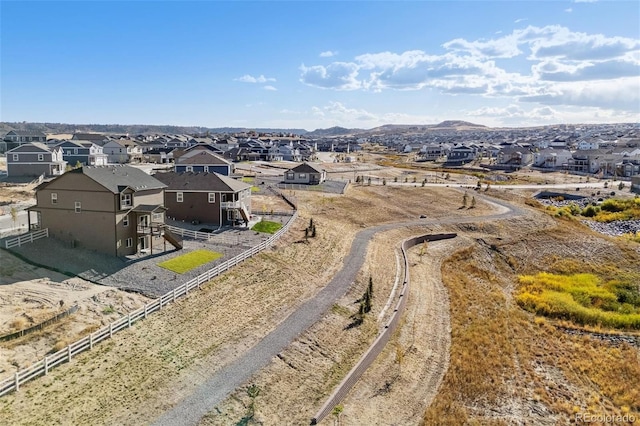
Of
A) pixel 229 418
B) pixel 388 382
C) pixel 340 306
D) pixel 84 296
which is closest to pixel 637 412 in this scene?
pixel 388 382

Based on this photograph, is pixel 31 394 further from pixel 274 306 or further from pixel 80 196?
pixel 80 196

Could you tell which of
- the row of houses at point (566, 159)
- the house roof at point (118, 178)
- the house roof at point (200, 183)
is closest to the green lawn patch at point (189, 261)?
the house roof at point (118, 178)

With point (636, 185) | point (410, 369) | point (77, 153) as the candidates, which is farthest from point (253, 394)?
point (636, 185)

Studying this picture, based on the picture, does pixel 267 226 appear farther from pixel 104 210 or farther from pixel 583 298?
pixel 583 298

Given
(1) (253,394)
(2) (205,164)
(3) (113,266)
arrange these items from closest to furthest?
1. (1) (253,394)
2. (3) (113,266)
3. (2) (205,164)

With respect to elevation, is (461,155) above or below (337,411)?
above

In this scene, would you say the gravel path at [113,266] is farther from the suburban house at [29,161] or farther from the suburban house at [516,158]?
the suburban house at [516,158]
